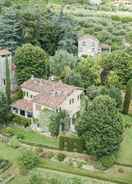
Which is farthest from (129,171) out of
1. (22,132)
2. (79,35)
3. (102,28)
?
(102,28)

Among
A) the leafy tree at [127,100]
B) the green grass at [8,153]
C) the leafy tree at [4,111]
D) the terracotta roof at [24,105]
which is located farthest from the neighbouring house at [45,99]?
the leafy tree at [127,100]

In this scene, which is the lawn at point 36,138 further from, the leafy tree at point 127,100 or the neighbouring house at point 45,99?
the leafy tree at point 127,100

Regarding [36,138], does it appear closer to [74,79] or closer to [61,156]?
[61,156]

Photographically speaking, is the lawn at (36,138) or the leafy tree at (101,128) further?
the lawn at (36,138)

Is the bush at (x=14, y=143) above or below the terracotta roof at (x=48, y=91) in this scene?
below

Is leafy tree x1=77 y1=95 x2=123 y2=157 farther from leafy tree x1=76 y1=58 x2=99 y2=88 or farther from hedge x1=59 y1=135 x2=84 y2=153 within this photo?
leafy tree x1=76 y1=58 x2=99 y2=88

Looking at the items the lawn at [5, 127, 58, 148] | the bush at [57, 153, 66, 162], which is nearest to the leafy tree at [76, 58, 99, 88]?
the lawn at [5, 127, 58, 148]

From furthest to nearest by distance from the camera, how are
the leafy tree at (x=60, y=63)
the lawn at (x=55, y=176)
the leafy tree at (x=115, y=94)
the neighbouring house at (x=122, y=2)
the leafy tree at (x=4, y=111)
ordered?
1. the neighbouring house at (x=122, y=2)
2. the leafy tree at (x=60, y=63)
3. the leafy tree at (x=115, y=94)
4. the leafy tree at (x=4, y=111)
5. the lawn at (x=55, y=176)
